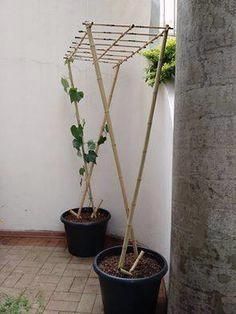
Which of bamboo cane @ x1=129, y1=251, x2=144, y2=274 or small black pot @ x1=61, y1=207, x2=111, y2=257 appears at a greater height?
bamboo cane @ x1=129, y1=251, x2=144, y2=274

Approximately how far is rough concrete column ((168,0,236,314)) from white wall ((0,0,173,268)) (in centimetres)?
178

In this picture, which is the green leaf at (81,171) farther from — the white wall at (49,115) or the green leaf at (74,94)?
the green leaf at (74,94)

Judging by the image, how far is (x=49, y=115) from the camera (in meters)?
3.48

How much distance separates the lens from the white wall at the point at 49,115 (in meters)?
3.32

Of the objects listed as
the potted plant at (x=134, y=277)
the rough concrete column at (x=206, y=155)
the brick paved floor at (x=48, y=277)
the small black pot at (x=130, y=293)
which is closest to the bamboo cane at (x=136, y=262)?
the potted plant at (x=134, y=277)

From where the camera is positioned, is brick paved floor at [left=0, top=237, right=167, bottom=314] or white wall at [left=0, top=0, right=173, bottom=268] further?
white wall at [left=0, top=0, right=173, bottom=268]

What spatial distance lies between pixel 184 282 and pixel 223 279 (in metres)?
0.21

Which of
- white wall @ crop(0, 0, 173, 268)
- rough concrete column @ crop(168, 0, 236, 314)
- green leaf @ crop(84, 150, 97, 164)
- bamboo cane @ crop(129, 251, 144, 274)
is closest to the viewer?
rough concrete column @ crop(168, 0, 236, 314)

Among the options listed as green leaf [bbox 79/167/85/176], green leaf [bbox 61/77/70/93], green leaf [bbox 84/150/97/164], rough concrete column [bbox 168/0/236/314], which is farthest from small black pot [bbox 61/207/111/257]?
rough concrete column [bbox 168/0/236/314]

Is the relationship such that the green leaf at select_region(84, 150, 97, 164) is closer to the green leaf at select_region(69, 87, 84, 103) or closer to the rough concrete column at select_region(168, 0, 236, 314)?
the green leaf at select_region(69, 87, 84, 103)

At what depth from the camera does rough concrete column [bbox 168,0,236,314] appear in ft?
3.78

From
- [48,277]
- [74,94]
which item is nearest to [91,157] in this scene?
[74,94]

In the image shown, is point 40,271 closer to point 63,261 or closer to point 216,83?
point 63,261

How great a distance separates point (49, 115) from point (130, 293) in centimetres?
216
